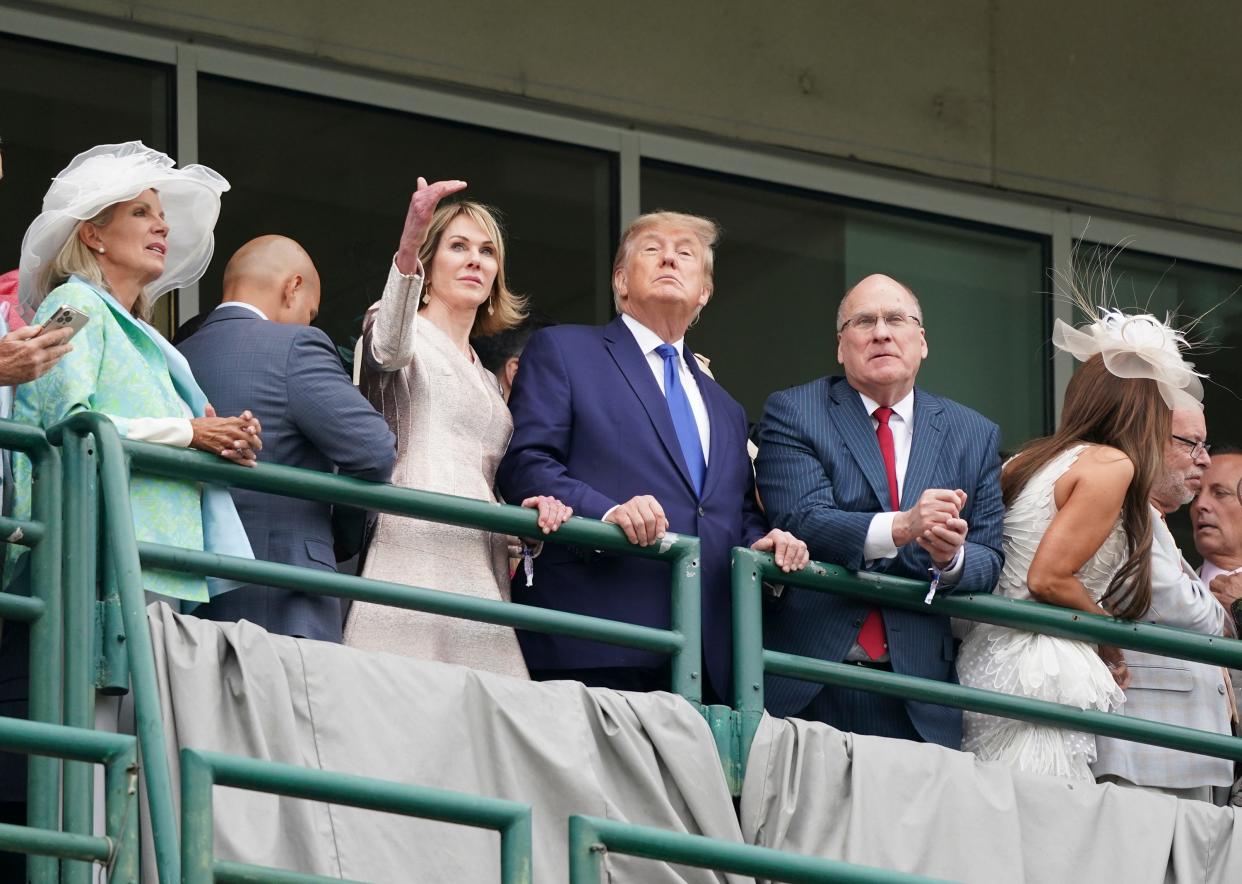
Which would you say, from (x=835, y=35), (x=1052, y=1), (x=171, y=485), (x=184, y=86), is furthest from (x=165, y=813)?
(x=1052, y=1)

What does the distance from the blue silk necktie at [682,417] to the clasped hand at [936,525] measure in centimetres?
56

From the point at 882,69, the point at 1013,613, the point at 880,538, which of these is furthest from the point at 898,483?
the point at 882,69

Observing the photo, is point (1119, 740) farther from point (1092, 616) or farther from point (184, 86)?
point (184, 86)

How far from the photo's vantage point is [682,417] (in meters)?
7.44

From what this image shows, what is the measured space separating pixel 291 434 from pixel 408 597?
0.56m

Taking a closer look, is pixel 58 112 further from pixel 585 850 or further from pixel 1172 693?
pixel 585 850

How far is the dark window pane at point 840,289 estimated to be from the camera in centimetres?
1119

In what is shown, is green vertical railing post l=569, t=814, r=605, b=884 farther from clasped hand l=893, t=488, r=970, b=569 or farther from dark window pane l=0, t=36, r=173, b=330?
dark window pane l=0, t=36, r=173, b=330

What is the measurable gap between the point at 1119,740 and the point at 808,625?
1.07 m

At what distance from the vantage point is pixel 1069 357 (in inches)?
478

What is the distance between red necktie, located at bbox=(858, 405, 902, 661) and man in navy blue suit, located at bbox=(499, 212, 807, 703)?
326 millimetres

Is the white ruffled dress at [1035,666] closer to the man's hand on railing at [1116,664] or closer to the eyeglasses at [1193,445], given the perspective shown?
the man's hand on railing at [1116,664]

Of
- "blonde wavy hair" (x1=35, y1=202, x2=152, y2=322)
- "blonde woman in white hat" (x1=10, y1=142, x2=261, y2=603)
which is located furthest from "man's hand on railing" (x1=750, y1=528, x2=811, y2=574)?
"blonde wavy hair" (x1=35, y1=202, x2=152, y2=322)

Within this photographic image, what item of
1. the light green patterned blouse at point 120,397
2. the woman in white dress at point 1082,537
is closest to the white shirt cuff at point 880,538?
the woman in white dress at point 1082,537
